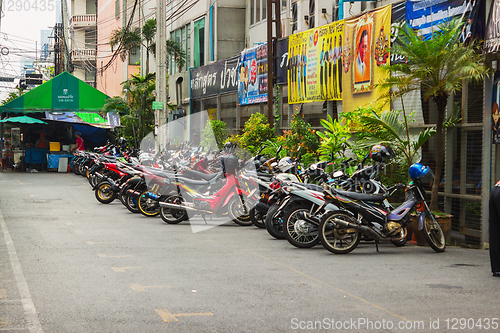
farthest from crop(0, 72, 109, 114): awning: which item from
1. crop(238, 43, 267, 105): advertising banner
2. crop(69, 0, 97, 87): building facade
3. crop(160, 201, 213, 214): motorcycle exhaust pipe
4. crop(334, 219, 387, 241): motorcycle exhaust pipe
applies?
crop(69, 0, 97, 87): building facade

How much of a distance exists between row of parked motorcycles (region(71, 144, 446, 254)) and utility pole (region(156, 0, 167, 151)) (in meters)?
5.82

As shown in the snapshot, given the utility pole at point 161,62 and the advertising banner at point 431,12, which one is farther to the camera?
the utility pole at point 161,62

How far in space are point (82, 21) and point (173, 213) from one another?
5664 centimetres

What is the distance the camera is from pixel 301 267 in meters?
8.65

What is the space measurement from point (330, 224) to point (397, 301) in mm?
3101

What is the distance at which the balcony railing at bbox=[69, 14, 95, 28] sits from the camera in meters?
64.7

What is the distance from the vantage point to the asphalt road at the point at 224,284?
5.84m

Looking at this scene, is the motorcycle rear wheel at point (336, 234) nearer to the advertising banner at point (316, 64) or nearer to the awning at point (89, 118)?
the advertising banner at point (316, 64)

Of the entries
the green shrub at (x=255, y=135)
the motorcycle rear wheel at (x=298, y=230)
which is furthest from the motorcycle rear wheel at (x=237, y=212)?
the green shrub at (x=255, y=135)

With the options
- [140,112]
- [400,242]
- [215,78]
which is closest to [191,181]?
[400,242]

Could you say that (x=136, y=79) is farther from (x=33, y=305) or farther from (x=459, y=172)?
(x=33, y=305)

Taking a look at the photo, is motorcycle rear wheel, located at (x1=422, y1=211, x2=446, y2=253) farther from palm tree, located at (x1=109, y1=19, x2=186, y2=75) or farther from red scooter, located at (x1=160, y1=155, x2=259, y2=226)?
palm tree, located at (x1=109, y1=19, x2=186, y2=75)

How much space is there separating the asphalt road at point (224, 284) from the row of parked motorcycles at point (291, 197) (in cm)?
35

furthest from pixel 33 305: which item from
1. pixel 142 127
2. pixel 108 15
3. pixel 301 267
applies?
pixel 108 15
